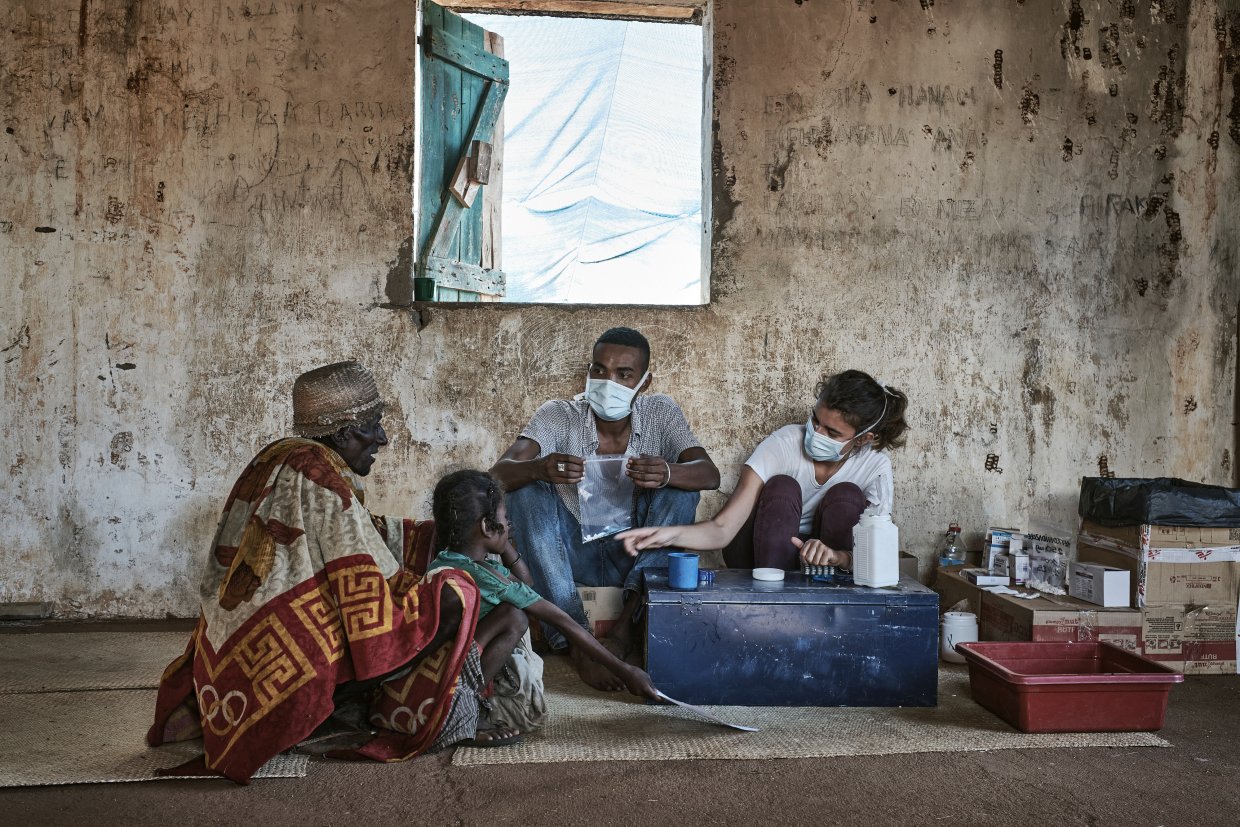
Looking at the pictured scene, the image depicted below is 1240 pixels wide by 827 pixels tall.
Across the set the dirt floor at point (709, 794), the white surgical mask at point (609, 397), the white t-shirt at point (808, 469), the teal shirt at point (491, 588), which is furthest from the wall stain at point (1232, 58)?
the teal shirt at point (491, 588)

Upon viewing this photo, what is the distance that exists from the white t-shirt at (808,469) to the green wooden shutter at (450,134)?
1685mm

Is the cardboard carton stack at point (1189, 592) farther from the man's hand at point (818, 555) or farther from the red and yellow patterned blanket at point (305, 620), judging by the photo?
the red and yellow patterned blanket at point (305, 620)

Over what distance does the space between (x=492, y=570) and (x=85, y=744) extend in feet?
3.69

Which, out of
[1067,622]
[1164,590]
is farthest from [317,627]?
[1164,590]

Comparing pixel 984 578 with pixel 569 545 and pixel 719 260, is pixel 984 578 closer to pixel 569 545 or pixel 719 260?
pixel 569 545

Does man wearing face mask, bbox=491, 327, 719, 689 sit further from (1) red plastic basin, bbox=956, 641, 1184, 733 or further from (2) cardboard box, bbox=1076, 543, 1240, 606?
(2) cardboard box, bbox=1076, 543, 1240, 606

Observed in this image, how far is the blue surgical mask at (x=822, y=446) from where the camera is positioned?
11.5ft

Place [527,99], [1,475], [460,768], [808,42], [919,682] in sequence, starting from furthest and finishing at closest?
[527,99] → [808,42] → [1,475] → [919,682] → [460,768]

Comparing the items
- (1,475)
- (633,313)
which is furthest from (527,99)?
(1,475)

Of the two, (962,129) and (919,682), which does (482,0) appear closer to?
(962,129)

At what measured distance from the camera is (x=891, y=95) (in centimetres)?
436

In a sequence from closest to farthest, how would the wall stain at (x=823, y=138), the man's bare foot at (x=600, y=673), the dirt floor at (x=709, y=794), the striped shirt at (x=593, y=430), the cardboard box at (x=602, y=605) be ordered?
the dirt floor at (x=709, y=794)
the man's bare foot at (x=600, y=673)
the cardboard box at (x=602, y=605)
the striped shirt at (x=593, y=430)
the wall stain at (x=823, y=138)

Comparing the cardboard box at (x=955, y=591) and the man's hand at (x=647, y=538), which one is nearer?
the man's hand at (x=647, y=538)

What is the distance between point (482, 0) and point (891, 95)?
6.34ft
